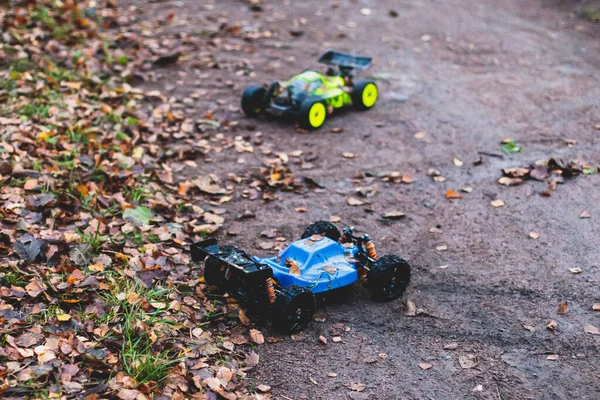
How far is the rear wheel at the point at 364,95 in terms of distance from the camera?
8.11m

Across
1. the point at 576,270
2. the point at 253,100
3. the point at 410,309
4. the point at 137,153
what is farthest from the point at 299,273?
the point at 253,100

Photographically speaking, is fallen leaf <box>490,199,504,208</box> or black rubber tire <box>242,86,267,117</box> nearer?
fallen leaf <box>490,199,504,208</box>

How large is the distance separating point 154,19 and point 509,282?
8057 mm

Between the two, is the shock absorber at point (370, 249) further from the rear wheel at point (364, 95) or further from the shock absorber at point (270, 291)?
the rear wheel at point (364, 95)

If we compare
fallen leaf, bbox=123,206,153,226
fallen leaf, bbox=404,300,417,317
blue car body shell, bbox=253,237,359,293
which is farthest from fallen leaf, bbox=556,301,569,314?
fallen leaf, bbox=123,206,153,226

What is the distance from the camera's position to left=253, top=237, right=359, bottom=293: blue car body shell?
186 inches

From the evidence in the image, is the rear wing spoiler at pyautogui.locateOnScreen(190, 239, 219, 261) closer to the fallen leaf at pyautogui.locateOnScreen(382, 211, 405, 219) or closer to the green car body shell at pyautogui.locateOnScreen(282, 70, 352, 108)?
the fallen leaf at pyautogui.locateOnScreen(382, 211, 405, 219)

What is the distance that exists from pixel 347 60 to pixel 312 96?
980 mm

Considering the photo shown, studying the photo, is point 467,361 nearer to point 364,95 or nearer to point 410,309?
point 410,309

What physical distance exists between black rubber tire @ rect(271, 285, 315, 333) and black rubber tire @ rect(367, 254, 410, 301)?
1.81 ft

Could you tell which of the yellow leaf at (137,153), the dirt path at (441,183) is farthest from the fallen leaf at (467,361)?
the yellow leaf at (137,153)

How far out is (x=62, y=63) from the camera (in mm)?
8570

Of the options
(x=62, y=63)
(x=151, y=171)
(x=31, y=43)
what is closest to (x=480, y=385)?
(x=151, y=171)

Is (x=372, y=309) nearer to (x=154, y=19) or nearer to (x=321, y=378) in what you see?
(x=321, y=378)
